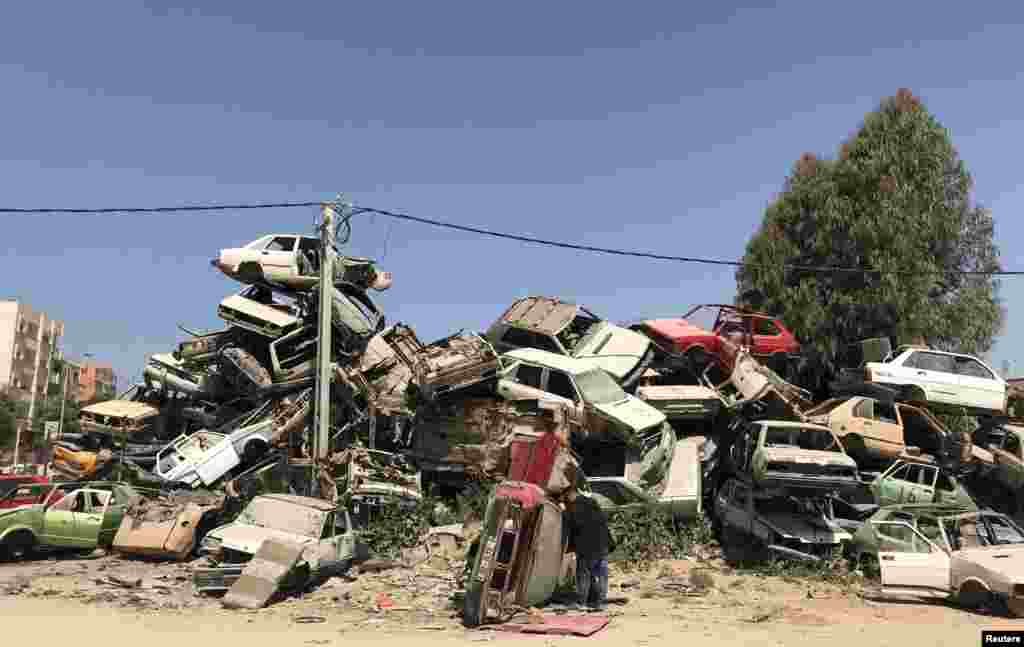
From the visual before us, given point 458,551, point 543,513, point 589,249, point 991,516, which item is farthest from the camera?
point 589,249

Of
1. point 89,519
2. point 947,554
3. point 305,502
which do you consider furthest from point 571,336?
point 89,519

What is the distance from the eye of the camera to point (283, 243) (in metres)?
20.3

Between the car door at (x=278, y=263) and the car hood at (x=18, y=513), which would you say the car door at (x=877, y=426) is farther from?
the car hood at (x=18, y=513)

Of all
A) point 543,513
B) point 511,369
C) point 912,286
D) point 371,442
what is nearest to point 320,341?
point 371,442

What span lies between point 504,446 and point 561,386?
171 centimetres

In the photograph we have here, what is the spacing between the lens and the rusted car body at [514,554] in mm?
10023

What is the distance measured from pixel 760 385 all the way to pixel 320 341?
992 cm

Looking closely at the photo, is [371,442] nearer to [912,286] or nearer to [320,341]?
[320,341]

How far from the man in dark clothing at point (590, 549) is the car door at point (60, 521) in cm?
969

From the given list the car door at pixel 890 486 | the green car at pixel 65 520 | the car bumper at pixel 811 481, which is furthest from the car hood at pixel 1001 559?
the green car at pixel 65 520

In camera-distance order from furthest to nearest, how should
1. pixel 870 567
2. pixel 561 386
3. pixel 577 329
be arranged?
pixel 577 329 → pixel 561 386 → pixel 870 567

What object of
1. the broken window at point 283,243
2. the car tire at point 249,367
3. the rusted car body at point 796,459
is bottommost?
the rusted car body at point 796,459

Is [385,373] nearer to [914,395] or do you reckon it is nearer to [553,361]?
[553,361]

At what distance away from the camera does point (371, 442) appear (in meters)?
17.2
